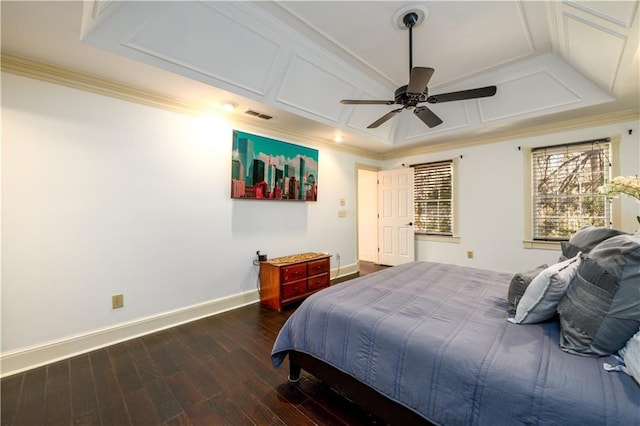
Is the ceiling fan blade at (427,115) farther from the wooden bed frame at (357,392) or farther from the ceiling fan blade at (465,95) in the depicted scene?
the wooden bed frame at (357,392)

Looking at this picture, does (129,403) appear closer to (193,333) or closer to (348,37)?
(193,333)

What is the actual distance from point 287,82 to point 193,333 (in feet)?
9.47

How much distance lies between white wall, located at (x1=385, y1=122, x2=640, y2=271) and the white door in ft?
2.02

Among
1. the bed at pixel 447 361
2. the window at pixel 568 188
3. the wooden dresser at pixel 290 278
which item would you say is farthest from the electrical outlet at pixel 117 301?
the window at pixel 568 188

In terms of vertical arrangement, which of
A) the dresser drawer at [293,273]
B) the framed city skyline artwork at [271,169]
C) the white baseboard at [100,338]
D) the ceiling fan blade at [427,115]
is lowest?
the white baseboard at [100,338]

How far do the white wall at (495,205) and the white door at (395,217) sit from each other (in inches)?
24.3

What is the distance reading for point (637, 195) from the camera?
220cm

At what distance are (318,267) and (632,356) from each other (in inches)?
119

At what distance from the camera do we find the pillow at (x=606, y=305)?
1.02 m

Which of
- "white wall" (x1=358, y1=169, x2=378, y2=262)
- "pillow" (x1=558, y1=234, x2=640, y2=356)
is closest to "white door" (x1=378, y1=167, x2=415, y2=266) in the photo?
"white wall" (x1=358, y1=169, x2=378, y2=262)

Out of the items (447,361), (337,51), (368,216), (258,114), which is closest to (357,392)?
(447,361)

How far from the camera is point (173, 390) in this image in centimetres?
179

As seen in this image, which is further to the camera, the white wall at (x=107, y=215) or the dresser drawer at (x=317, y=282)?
the dresser drawer at (x=317, y=282)

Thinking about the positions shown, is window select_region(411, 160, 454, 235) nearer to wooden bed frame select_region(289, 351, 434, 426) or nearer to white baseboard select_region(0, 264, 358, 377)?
white baseboard select_region(0, 264, 358, 377)
